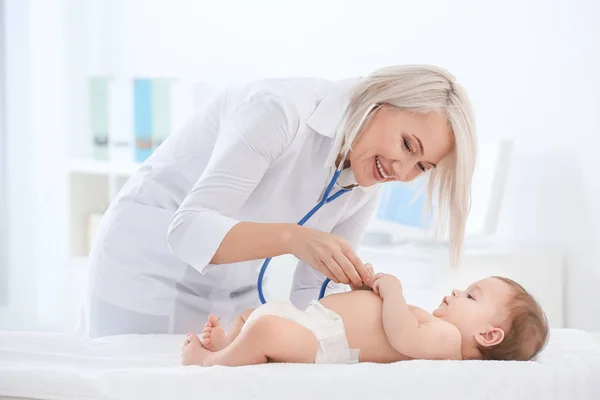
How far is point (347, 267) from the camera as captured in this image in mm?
1354

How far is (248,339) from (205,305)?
43cm

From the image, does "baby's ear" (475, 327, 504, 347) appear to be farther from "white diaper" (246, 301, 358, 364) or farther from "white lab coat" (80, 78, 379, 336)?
"white lab coat" (80, 78, 379, 336)

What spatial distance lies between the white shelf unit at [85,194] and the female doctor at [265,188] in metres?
1.58

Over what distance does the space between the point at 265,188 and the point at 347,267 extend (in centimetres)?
Answer: 29

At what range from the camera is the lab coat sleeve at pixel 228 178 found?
1.39 meters

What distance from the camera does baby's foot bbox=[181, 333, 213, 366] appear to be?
1.39 metres

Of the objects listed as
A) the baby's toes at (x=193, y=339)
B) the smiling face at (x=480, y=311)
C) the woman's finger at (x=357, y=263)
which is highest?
the woman's finger at (x=357, y=263)

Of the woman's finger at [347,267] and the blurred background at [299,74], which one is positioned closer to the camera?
the woman's finger at [347,267]

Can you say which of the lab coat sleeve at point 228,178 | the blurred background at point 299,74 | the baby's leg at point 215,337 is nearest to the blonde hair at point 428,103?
the lab coat sleeve at point 228,178

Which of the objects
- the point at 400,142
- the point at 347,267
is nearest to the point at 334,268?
the point at 347,267

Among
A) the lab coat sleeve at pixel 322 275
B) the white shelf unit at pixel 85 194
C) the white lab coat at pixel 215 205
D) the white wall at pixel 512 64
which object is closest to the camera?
the white lab coat at pixel 215 205

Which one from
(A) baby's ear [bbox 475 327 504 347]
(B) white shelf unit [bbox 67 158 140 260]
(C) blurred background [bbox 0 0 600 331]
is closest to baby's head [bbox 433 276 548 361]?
(A) baby's ear [bbox 475 327 504 347]

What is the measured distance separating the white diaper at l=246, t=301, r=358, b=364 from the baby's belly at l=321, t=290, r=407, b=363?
13 mm

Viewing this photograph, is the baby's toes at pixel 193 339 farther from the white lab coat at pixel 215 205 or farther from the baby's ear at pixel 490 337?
the baby's ear at pixel 490 337
